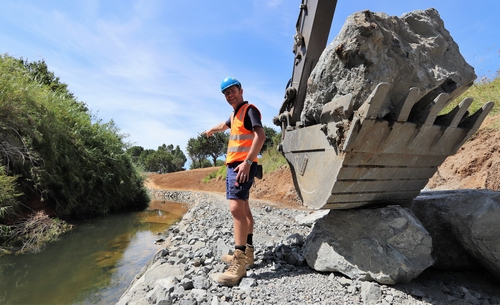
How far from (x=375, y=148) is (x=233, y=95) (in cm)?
150

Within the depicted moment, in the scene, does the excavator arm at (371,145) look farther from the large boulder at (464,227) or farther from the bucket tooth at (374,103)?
the large boulder at (464,227)

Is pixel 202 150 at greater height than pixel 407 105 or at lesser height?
greater

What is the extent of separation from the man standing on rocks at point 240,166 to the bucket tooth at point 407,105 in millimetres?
1208

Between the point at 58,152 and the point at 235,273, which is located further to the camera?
the point at 58,152

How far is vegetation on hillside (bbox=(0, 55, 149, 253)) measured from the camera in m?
7.06

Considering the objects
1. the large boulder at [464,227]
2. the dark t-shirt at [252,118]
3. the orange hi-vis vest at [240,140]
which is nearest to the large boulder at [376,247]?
the large boulder at [464,227]

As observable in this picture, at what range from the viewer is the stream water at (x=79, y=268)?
4.21 metres

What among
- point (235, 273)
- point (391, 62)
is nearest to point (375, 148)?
point (391, 62)

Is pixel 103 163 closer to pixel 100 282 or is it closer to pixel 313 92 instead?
pixel 100 282

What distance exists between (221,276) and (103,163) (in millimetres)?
10156

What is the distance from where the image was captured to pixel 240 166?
2.93 metres

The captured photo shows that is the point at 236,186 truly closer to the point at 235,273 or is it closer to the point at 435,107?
the point at 235,273

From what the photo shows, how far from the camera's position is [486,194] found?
307cm

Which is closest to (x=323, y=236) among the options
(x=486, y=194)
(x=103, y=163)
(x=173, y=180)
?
(x=486, y=194)
